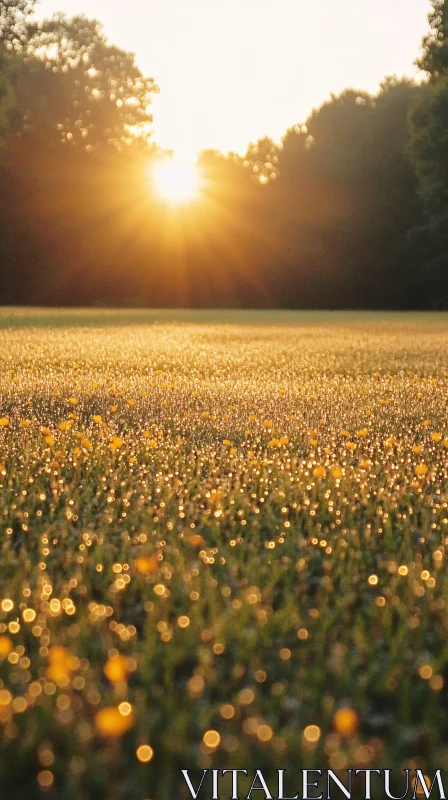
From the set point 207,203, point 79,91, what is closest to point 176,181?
point 207,203

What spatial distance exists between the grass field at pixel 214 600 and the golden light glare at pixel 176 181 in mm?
40060

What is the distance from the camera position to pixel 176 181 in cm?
4719

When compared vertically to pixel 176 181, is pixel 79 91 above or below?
above

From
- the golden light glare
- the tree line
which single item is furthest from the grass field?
the golden light glare

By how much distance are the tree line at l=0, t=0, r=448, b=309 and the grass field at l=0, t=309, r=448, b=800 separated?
1437 inches

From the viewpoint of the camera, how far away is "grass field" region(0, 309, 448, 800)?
6.30ft

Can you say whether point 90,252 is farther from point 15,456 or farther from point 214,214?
point 15,456

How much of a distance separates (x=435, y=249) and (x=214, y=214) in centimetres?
1218

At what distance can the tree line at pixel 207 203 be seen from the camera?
41875 millimetres

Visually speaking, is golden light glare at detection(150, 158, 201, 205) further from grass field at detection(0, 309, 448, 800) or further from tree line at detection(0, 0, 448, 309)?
grass field at detection(0, 309, 448, 800)

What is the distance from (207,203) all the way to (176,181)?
2.71 meters

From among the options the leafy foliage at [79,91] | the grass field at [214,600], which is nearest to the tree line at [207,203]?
the leafy foliage at [79,91]

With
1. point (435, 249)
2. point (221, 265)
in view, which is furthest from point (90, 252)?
point (435, 249)

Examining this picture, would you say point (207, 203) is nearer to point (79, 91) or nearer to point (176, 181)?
point (176, 181)
